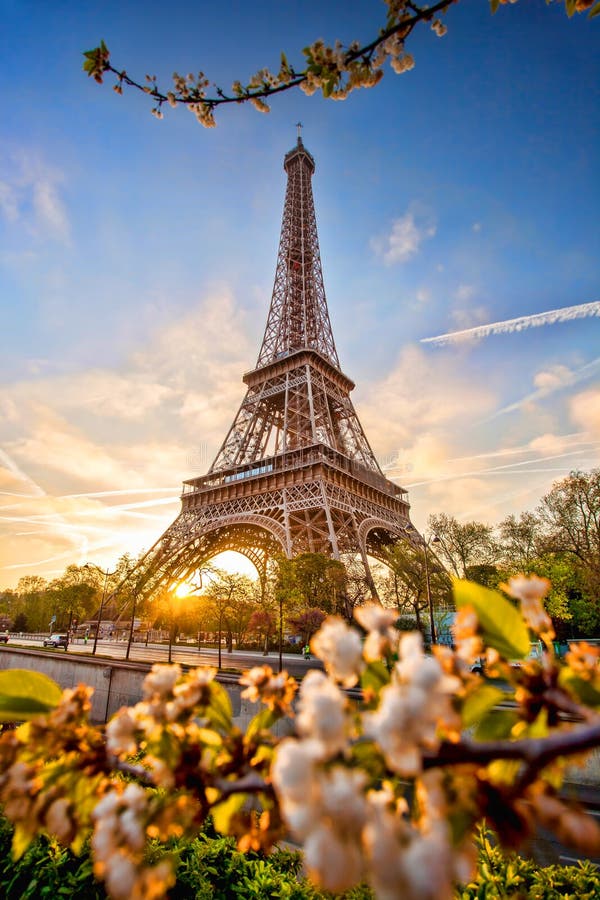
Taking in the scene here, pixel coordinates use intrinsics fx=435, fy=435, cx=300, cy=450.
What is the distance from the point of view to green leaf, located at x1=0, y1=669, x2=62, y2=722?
1270 millimetres

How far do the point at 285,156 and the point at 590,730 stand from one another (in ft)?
281

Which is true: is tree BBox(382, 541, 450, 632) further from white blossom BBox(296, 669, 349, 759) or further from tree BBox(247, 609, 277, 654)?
white blossom BBox(296, 669, 349, 759)

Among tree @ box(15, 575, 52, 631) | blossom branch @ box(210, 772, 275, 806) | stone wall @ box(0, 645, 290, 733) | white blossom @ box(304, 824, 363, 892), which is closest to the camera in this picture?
white blossom @ box(304, 824, 363, 892)

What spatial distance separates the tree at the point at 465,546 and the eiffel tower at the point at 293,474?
16.2 feet

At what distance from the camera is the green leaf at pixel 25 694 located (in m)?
1.27

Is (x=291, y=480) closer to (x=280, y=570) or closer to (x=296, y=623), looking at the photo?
(x=280, y=570)

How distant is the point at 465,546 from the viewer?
37.9 m

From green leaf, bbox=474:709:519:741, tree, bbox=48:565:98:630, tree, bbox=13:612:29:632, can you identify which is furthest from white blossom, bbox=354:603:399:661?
tree, bbox=13:612:29:632

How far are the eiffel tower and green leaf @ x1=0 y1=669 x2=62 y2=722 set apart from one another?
3220cm

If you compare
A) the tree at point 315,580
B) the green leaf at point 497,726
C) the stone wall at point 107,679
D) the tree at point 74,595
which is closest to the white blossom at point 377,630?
the green leaf at point 497,726

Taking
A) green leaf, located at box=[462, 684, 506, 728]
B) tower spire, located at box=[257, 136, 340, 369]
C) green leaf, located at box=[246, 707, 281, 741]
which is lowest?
green leaf, located at box=[246, 707, 281, 741]

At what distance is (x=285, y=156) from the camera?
71312 millimetres

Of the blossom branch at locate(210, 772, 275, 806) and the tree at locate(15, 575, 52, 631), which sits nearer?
the blossom branch at locate(210, 772, 275, 806)

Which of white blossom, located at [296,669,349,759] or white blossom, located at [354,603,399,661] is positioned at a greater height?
white blossom, located at [354,603,399,661]
